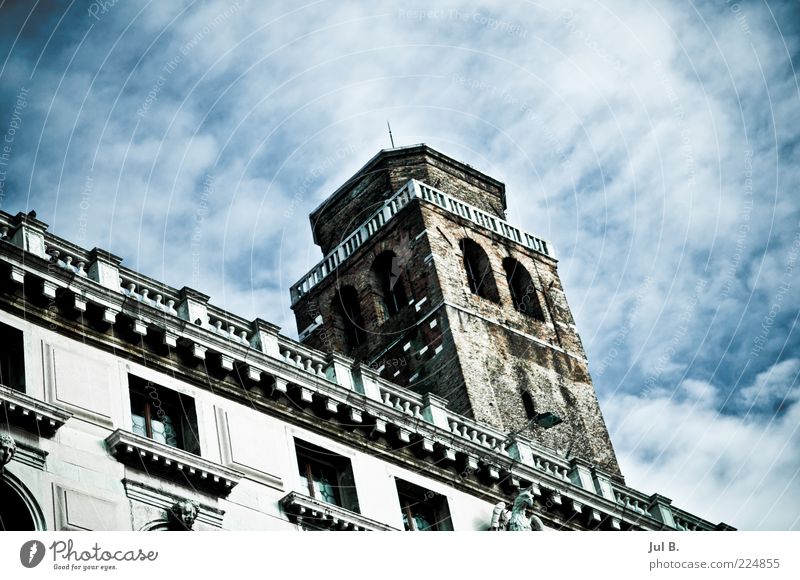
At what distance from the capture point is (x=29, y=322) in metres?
24.8

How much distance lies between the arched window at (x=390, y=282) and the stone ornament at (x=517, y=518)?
57.5ft

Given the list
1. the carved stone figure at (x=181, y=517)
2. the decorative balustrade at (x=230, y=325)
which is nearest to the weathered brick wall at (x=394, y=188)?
the decorative balustrade at (x=230, y=325)

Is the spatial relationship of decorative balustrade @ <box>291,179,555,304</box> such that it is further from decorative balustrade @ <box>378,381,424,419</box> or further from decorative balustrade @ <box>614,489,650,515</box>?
decorative balustrade @ <box>378,381,424,419</box>

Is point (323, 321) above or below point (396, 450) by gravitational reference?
above

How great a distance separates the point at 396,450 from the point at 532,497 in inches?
136

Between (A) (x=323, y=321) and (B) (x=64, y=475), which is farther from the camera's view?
(A) (x=323, y=321)

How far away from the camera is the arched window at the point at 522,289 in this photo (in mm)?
49250

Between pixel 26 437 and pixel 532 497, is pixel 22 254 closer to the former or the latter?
pixel 26 437

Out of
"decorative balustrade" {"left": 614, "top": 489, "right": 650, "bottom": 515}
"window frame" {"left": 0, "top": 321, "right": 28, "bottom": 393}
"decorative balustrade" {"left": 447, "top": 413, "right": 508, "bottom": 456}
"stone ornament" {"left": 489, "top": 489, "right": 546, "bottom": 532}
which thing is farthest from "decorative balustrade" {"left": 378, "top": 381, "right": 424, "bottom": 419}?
"window frame" {"left": 0, "top": 321, "right": 28, "bottom": 393}

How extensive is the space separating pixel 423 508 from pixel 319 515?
403 cm

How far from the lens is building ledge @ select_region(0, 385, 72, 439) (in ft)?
75.0

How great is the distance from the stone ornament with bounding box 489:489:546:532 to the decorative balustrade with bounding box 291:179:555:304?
1982 centimetres
